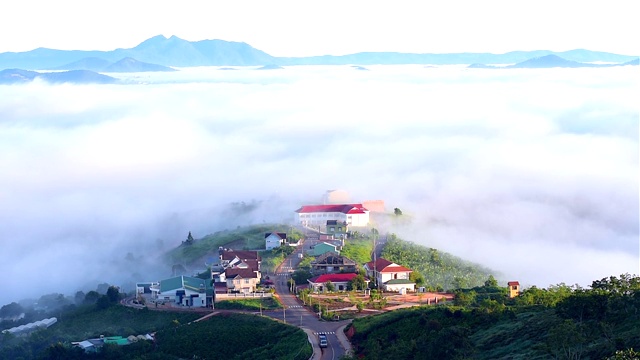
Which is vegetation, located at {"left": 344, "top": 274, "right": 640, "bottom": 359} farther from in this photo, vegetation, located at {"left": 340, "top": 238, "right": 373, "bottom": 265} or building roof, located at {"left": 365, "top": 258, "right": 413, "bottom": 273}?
vegetation, located at {"left": 340, "top": 238, "right": 373, "bottom": 265}

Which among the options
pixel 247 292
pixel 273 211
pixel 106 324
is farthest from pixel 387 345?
pixel 273 211

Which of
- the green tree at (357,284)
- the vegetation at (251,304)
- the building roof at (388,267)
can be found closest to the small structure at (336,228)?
the building roof at (388,267)

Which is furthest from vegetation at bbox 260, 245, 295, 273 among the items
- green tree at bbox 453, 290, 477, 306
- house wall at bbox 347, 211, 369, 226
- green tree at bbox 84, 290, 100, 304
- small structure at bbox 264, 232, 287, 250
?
green tree at bbox 453, 290, 477, 306

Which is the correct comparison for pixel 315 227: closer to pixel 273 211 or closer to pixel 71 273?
pixel 273 211

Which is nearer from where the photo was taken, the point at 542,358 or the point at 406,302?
the point at 542,358

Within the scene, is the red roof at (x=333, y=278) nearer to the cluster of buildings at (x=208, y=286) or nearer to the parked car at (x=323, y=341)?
the cluster of buildings at (x=208, y=286)

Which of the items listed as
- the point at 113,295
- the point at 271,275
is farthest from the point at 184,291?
the point at 271,275
